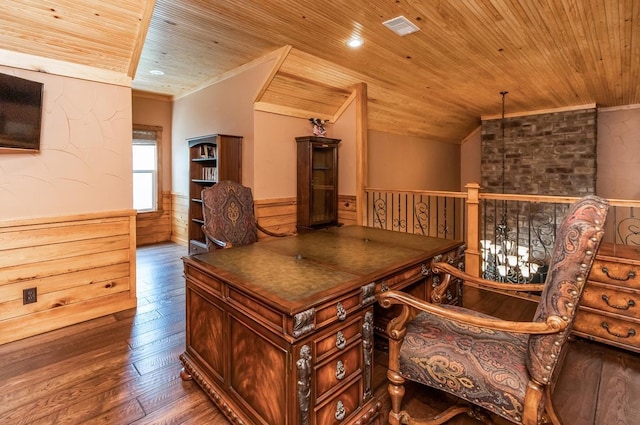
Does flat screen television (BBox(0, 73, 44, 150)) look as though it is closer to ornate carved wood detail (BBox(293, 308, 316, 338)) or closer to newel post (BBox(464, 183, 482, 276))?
ornate carved wood detail (BBox(293, 308, 316, 338))

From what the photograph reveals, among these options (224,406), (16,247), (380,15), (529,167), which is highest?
(380,15)

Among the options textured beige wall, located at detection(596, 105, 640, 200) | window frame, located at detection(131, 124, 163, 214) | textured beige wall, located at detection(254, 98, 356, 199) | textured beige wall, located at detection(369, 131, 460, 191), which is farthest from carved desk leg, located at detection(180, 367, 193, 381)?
textured beige wall, located at detection(596, 105, 640, 200)

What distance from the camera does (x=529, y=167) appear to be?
6.46 m

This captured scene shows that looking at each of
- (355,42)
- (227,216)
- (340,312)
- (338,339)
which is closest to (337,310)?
(340,312)

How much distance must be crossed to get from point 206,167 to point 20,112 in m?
2.53

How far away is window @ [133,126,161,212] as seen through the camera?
5938mm

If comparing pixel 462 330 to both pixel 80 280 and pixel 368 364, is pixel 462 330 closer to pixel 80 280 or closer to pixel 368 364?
pixel 368 364

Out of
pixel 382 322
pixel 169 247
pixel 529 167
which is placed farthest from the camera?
pixel 529 167

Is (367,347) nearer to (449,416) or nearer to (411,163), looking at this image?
(449,416)

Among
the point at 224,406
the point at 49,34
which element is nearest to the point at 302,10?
the point at 49,34

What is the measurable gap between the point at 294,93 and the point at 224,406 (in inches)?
139

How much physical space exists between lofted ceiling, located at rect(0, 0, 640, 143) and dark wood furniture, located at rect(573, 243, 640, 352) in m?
1.93

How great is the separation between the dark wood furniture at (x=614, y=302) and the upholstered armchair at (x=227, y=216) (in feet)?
8.79

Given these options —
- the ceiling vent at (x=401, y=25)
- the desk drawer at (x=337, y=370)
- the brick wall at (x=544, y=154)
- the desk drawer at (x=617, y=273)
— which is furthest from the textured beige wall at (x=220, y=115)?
the brick wall at (x=544, y=154)
